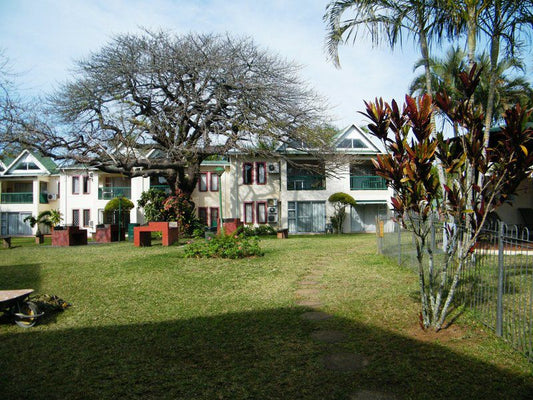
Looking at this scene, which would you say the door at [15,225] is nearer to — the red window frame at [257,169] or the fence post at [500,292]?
the red window frame at [257,169]

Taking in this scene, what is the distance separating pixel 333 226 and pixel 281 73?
9844mm

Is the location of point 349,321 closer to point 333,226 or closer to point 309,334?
point 309,334

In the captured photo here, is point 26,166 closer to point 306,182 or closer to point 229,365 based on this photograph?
point 306,182

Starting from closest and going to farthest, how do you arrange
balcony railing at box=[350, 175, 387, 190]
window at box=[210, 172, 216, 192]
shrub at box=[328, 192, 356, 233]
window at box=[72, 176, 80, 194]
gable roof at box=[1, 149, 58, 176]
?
shrub at box=[328, 192, 356, 233], balcony railing at box=[350, 175, 387, 190], window at box=[210, 172, 216, 192], window at box=[72, 176, 80, 194], gable roof at box=[1, 149, 58, 176]

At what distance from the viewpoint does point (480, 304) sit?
18.4 feet

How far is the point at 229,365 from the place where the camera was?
4395 mm

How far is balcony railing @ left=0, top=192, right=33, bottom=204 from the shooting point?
32.3 metres

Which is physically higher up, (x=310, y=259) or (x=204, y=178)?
(x=204, y=178)

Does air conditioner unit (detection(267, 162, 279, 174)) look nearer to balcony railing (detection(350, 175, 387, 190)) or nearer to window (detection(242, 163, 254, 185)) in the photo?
window (detection(242, 163, 254, 185))

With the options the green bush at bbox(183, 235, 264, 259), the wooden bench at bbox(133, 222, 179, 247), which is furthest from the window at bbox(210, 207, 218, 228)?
the green bush at bbox(183, 235, 264, 259)

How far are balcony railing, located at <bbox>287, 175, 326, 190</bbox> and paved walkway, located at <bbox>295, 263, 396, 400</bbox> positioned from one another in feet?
60.2

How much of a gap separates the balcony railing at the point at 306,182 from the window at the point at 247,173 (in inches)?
92.0

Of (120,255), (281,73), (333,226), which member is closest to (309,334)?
(120,255)

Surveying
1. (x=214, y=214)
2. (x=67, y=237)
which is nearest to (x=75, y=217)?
(x=214, y=214)
